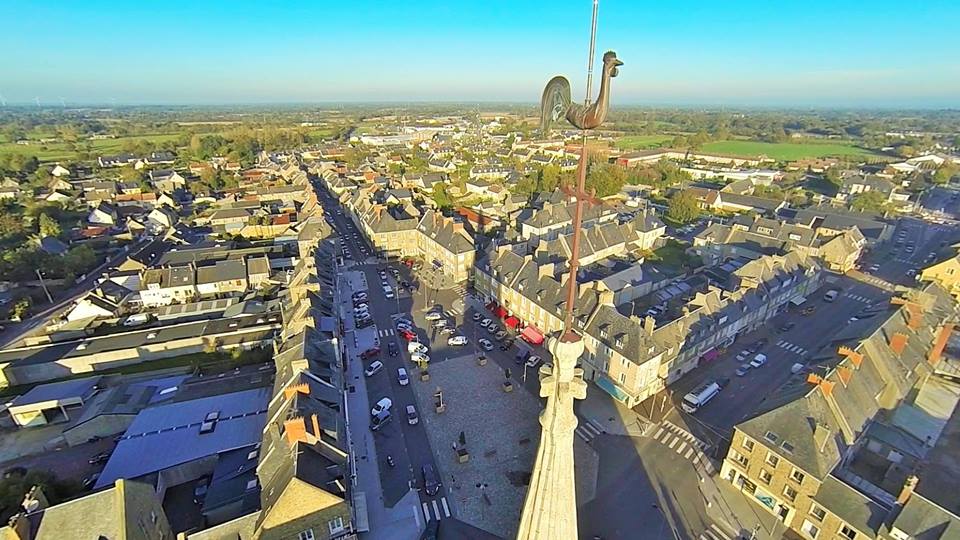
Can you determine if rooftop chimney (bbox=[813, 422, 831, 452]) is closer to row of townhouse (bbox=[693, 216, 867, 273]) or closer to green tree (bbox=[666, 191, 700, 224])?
row of townhouse (bbox=[693, 216, 867, 273])

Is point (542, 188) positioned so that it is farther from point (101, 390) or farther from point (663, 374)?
point (101, 390)

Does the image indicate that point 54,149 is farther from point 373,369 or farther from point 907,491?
point 907,491

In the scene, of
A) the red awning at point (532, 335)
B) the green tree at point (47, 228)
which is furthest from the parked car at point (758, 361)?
the green tree at point (47, 228)

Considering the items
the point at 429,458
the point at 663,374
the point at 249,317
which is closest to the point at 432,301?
the point at 249,317

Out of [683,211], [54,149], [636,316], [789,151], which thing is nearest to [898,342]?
[636,316]

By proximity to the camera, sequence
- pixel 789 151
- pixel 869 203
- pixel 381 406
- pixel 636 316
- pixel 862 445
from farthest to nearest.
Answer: pixel 789 151
pixel 869 203
pixel 636 316
pixel 381 406
pixel 862 445

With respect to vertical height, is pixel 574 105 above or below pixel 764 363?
above
